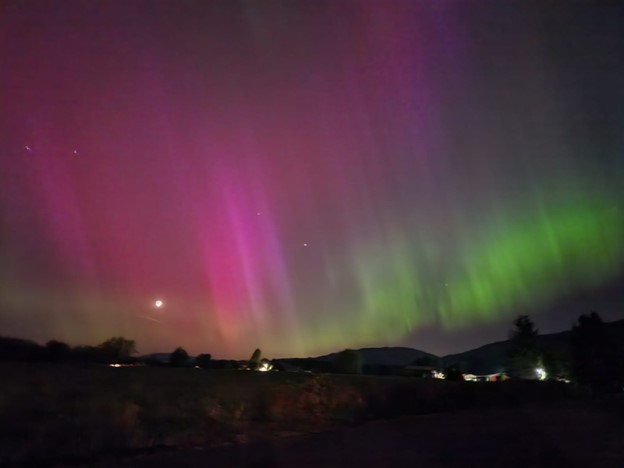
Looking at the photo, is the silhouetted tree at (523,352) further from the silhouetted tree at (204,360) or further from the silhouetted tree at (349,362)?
the silhouetted tree at (204,360)

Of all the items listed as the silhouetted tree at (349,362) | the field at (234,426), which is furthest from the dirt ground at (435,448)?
the silhouetted tree at (349,362)

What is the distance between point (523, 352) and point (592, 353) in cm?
954

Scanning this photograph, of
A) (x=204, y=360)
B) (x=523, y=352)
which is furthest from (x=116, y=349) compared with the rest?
(x=523, y=352)

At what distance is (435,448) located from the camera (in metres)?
18.6

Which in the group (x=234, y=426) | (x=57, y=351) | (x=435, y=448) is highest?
(x=57, y=351)

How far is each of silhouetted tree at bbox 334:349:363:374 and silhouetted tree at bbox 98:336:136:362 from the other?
25.9 metres

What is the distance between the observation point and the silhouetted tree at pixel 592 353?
3718 inches

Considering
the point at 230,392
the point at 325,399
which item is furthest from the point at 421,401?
the point at 230,392

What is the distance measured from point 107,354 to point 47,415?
188ft

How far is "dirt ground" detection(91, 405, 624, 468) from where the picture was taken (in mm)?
16047

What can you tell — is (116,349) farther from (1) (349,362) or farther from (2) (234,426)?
(2) (234,426)

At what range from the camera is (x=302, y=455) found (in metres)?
17.1

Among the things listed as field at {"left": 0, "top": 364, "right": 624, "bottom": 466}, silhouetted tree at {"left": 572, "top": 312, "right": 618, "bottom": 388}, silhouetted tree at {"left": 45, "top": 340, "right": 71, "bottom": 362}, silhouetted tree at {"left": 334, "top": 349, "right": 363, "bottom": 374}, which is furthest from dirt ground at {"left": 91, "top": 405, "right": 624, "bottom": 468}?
silhouetted tree at {"left": 572, "top": 312, "right": 618, "bottom": 388}

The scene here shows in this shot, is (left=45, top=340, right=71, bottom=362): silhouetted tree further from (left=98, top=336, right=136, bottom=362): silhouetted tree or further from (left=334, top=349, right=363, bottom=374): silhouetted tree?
(left=334, top=349, right=363, bottom=374): silhouetted tree
